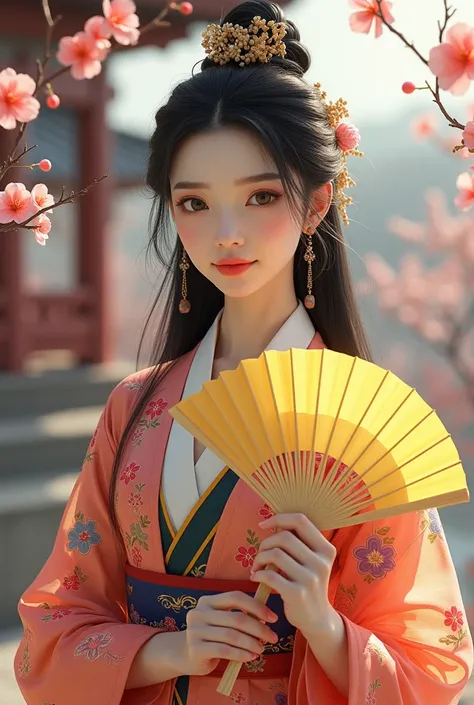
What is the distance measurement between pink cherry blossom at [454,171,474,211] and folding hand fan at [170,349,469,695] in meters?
0.39

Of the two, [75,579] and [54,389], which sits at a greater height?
[75,579]

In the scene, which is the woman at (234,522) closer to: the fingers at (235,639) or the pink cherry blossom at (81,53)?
the fingers at (235,639)

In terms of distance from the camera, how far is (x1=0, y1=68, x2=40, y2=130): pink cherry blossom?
76.5 inches

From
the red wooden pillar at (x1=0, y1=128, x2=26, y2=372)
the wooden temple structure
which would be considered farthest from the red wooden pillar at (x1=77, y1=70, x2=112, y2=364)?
the red wooden pillar at (x1=0, y1=128, x2=26, y2=372)

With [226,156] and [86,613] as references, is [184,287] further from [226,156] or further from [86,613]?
[86,613]

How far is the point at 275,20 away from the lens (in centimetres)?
214

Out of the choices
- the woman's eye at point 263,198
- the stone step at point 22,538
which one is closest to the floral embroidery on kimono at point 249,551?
the woman's eye at point 263,198

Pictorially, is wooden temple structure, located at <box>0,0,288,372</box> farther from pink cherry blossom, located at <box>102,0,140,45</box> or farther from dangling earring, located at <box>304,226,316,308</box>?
dangling earring, located at <box>304,226,316,308</box>

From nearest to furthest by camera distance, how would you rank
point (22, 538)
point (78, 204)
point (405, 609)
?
point (405, 609)
point (22, 538)
point (78, 204)

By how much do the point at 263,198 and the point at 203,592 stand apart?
752 millimetres

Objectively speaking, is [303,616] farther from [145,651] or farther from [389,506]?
[145,651]

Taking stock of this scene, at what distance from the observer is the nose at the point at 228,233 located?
1881 mm

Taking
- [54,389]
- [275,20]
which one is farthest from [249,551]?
[54,389]

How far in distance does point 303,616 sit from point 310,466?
0.24 m
